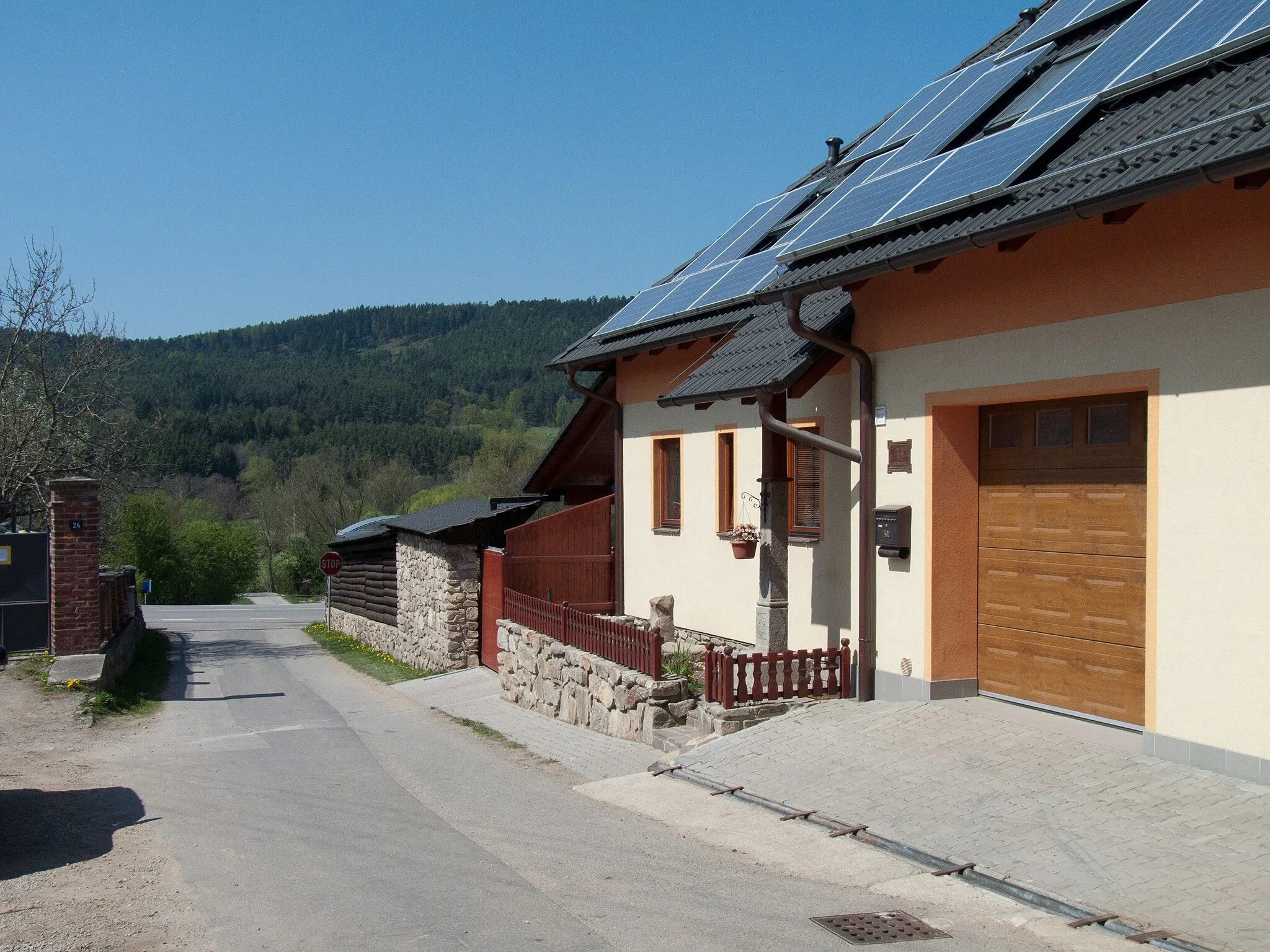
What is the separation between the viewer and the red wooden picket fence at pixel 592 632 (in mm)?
10930

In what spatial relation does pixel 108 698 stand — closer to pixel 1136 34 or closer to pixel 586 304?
pixel 1136 34

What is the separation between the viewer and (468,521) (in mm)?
19469

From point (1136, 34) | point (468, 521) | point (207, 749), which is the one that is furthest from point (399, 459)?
point (1136, 34)

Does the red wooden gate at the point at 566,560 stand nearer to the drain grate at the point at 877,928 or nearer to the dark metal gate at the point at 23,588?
the dark metal gate at the point at 23,588

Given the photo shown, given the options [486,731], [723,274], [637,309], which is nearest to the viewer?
[486,731]

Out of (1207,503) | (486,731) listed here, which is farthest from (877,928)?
(486,731)

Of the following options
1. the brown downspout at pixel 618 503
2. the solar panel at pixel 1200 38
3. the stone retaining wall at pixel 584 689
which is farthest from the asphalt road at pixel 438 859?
the solar panel at pixel 1200 38

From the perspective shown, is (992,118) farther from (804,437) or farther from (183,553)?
(183,553)

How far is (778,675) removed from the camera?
10.1 metres

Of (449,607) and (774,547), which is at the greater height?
(774,547)

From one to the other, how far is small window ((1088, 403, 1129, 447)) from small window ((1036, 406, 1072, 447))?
0.73 ft

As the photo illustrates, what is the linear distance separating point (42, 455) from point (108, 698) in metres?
12.8

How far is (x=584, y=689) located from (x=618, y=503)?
4.24 metres

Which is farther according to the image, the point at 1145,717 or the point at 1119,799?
the point at 1145,717
